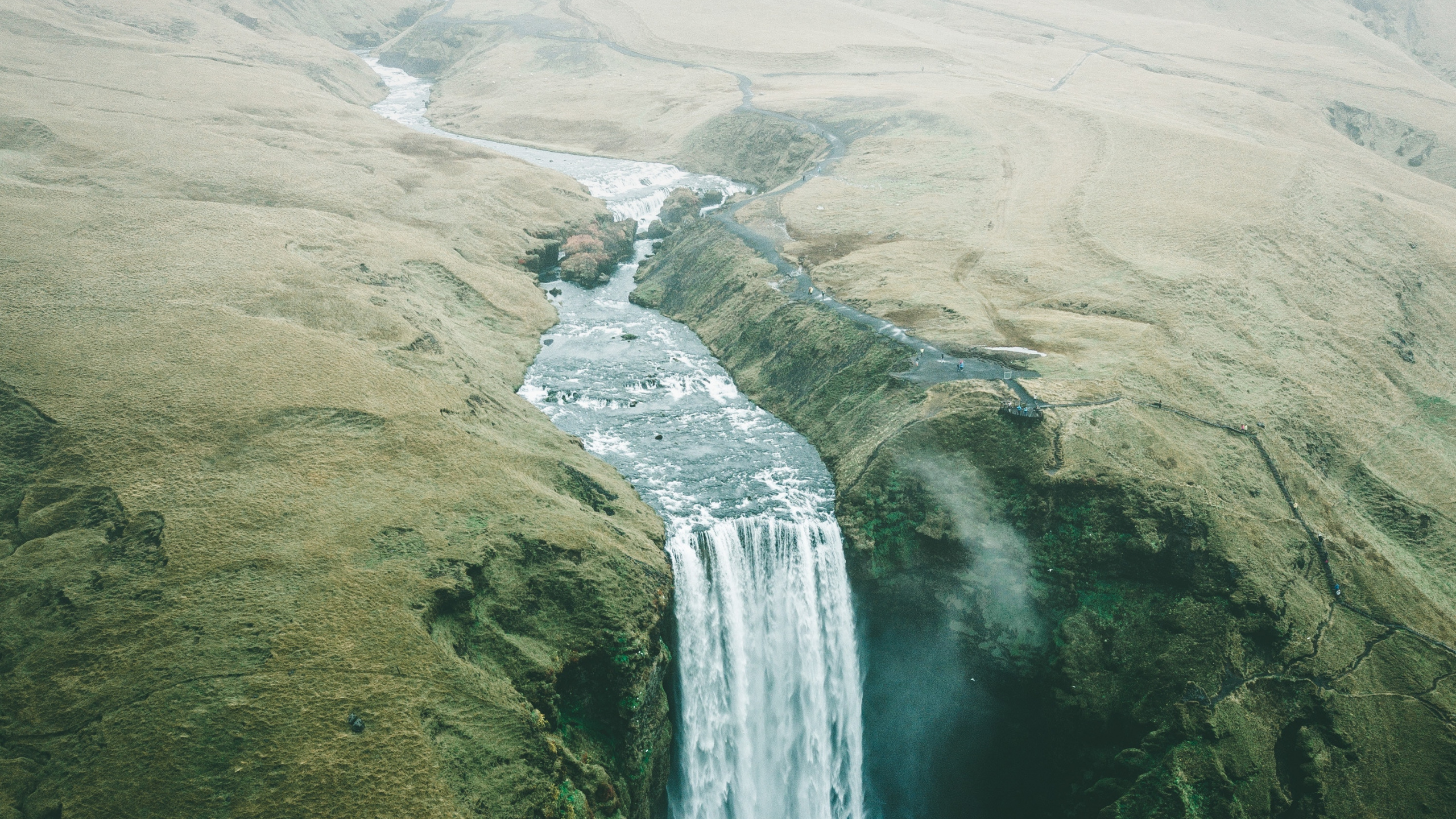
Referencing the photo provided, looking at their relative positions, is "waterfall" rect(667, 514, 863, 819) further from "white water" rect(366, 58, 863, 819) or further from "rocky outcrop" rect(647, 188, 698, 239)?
"rocky outcrop" rect(647, 188, 698, 239)

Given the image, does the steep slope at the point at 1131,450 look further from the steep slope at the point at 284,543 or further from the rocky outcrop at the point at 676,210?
the steep slope at the point at 284,543

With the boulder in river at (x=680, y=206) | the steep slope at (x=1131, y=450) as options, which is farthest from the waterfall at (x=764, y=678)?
the boulder in river at (x=680, y=206)

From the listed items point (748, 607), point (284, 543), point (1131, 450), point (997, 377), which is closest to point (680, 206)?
point (997, 377)

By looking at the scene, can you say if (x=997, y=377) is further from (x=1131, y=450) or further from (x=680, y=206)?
(x=680, y=206)

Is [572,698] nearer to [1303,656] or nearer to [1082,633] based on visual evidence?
[1082,633]

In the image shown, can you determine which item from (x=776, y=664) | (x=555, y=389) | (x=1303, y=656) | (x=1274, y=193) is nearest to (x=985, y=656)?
(x=776, y=664)

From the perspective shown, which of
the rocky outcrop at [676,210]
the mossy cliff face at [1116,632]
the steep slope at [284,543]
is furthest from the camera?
the rocky outcrop at [676,210]
